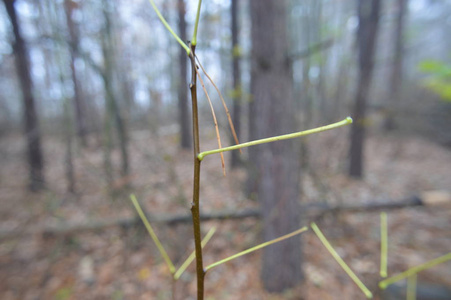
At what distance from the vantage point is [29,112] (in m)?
4.84

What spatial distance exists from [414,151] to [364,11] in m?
5.05

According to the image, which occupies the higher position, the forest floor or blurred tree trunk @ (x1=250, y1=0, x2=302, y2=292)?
blurred tree trunk @ (x1=250, y1=0, x2=302, y2=292)

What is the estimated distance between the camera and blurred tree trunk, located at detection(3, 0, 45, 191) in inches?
167

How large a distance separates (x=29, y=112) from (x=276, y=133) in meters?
5.42

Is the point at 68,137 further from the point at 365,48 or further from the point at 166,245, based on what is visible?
the point at 365,48

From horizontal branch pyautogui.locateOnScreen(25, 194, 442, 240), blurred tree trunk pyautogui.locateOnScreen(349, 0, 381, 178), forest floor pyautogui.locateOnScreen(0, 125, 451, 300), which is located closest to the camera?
forest floor pyautogui.locateOnScreen(0, 125, 451, 300)

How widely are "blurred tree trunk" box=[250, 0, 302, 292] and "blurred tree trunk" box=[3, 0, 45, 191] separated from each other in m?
4.30

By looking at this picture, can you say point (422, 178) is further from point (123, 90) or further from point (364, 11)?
point (123, 90)

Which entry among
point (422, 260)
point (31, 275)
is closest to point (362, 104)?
point (422, 260)

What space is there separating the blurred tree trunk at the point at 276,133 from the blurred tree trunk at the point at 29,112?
14.1 ft

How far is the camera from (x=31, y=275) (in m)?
2.97

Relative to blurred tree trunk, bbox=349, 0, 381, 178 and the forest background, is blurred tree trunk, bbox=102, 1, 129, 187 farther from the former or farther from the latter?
blurred tree trunk, bbox=349, 0, 381, 178

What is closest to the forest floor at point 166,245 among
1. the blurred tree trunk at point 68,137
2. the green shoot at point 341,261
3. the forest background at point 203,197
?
the forest background at point 203,197

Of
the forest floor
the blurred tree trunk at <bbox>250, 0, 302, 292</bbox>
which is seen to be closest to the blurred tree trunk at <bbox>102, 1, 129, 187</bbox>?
the forest floor
